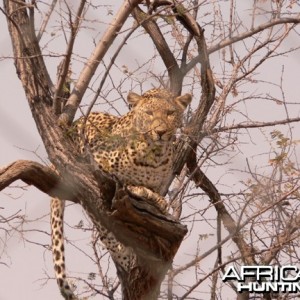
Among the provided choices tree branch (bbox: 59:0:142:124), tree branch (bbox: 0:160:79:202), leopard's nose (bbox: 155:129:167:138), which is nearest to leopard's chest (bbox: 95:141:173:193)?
leopard's nose (bbox: 155:129:167:138)

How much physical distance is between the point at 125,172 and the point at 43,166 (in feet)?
5.48

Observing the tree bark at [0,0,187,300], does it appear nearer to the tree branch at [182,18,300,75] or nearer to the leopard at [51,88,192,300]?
the leopard at [51,88,192,300]

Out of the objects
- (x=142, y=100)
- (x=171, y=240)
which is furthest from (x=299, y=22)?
(x=171, y=240)

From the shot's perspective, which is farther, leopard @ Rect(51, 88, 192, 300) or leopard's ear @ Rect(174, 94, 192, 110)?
leopard's ear @ Rect(174, 94, 192, 110)

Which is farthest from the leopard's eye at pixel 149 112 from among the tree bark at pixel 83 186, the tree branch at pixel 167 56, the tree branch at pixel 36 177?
the tree branch at pixel 36 177

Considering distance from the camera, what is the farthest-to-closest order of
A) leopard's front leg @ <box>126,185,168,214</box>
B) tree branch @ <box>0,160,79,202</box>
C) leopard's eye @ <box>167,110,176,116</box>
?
leopard's eye @ <box>167,110,176,116</box>
leopard's front leg @ <box>126,185,168,214</box>
tree branch @ <box>0,160,79,202</box>

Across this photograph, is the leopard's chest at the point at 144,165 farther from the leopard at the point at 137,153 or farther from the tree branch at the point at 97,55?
the tree branch at the point at 97,55

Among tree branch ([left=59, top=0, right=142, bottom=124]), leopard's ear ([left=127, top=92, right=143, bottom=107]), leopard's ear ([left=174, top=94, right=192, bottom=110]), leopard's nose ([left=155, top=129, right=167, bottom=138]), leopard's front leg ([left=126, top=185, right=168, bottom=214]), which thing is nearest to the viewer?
tree branch ([left=59, top=0, right=142, bottom=124])

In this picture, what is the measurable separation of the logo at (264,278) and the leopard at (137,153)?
88 centimetres

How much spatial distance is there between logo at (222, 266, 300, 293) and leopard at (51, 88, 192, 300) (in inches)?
34.5

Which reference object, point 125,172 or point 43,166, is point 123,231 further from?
point 125,172

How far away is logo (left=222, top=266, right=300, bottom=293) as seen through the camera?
767cm

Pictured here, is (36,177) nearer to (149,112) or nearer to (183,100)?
(149,112)

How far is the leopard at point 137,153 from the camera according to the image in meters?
7.58
